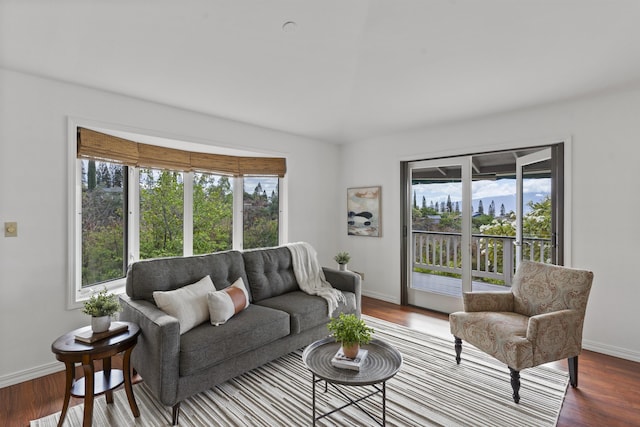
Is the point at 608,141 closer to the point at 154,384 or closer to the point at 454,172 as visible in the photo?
the point at 454,172

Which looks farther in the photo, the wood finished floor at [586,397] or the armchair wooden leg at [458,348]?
the armchair wooden leg at [458,348]

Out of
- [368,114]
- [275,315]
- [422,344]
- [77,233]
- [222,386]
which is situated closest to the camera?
[222,386]

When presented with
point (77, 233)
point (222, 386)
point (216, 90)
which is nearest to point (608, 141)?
point (216, 90)

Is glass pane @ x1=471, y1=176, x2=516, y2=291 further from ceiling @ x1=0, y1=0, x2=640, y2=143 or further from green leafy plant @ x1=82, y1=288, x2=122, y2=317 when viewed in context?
green leafy plant @ x1=82, y1=288, x2=122, y2=317

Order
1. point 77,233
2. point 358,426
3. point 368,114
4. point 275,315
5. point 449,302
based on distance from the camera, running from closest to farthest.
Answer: point 358,426, point 275,315, point 77,233, point 368,114, point 449,302

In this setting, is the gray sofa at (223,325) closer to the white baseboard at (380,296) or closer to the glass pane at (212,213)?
the glass pane at (212,213)

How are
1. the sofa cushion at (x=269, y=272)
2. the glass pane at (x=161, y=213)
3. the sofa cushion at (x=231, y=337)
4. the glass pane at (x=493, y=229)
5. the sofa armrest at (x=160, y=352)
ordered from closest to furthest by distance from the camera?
1. the sofa armrest at (x=160, y=352)
2. the sofa cushion at (x=231, y=337)
3. the sofa cushion at (x=269, y=272)
4. the glass pane at (x=161, y=213)
5. the glass pane at (x=493, y=229)

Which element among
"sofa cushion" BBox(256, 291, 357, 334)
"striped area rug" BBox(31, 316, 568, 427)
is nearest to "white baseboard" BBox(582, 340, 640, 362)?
"striped area rug" BBox(31, 316, 568, 427)

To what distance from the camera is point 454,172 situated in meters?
4.16

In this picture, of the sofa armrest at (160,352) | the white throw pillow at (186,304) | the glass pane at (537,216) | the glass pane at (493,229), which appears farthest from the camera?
the glass pane at (493,229)

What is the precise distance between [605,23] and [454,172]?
2201 millimetres

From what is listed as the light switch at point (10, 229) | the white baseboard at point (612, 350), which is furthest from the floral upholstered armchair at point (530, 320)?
the light switch at point (10, 229)

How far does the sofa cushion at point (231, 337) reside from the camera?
2.12 metres

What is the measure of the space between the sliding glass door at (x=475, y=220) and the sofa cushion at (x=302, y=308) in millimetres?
1731
